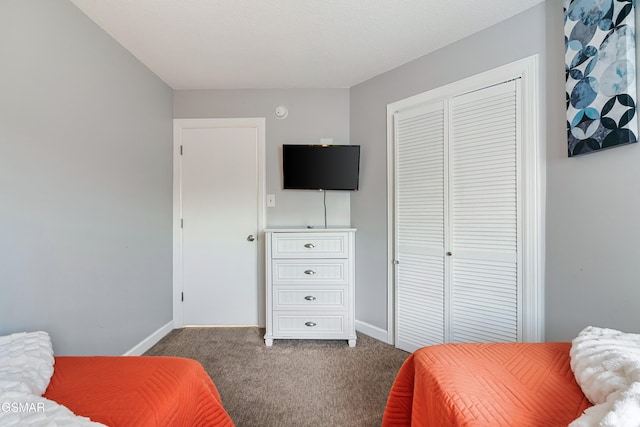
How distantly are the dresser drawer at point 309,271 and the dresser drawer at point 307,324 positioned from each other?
0.93 ft

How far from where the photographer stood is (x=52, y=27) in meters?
1.46

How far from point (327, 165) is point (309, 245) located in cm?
75

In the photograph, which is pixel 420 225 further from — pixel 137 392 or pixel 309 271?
pixel 137 392

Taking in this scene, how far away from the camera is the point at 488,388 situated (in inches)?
32.1

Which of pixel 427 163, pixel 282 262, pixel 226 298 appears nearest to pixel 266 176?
pixel 282 262

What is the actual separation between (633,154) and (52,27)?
2.96 meters

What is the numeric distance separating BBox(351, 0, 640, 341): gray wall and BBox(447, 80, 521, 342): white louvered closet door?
16 centimetres

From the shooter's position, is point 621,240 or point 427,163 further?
point 427,163

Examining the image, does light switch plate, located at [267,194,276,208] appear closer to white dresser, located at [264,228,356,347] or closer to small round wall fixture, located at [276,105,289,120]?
white dresser, located at [264,228,356,347]

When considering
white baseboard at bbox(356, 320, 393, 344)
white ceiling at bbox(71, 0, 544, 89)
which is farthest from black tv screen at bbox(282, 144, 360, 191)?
white baseboard at bbox(356, 320, 393, 344)

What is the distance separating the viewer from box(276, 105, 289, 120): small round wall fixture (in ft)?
8.71

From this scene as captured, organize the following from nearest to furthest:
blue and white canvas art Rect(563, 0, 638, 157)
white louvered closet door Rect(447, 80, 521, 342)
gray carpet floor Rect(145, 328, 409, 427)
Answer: blue and white canvas art Rect(563, 0, 638, 157) → gray carpet floor Rect(145, 328, 409, 427) → white louvered closet door Rect(447, 80, 521, 342)

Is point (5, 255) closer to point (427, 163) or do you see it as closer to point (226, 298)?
point (226, 298)

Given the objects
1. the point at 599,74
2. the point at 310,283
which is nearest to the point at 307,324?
the point at 310,283
